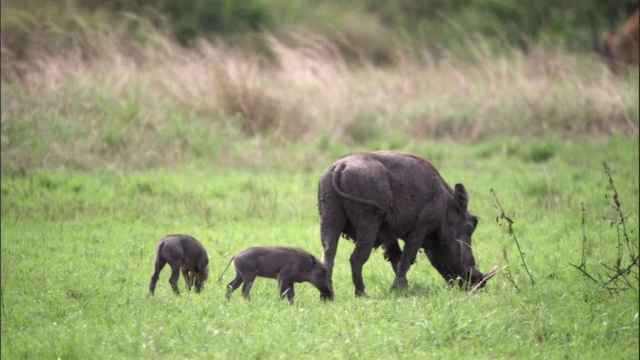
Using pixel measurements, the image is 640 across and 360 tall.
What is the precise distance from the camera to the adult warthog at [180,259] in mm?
8148

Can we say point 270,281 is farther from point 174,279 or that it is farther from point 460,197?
point 460,197

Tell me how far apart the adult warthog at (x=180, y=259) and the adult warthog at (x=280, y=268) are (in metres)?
0.34

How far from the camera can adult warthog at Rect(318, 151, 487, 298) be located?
8.23 meters

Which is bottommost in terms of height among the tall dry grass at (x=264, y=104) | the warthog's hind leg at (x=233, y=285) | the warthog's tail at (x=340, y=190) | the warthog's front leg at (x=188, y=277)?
the tall dry grass at (x=264, y=104)

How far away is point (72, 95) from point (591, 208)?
7427 millimetres

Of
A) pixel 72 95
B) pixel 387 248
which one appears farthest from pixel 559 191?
pixel 72 95

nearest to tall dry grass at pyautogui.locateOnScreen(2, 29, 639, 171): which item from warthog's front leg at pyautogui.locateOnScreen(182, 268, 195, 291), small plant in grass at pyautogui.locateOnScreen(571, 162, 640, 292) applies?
warthog's front leg at pyautogui.locateOnScreen(182, 268, 195, 291)

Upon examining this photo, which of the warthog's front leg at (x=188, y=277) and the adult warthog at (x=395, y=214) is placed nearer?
the adult warthog at (x=395, y=214)

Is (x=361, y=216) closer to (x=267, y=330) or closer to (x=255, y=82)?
(x=267, y=330)

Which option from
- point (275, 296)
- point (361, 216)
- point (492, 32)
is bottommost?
point (492, 32)

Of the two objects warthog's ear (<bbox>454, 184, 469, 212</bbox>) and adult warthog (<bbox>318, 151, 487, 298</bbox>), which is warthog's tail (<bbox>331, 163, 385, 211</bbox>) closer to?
adult warthog (<bbox>318, 151, 487, 298</bbox>)

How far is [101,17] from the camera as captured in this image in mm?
21766

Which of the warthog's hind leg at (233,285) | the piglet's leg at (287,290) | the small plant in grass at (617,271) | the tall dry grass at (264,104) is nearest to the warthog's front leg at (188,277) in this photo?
the warthog's hind leg at (233,285)

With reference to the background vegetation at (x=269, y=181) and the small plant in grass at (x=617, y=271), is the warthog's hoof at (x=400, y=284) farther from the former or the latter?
the small plant in grass at (x=617, y=271)
